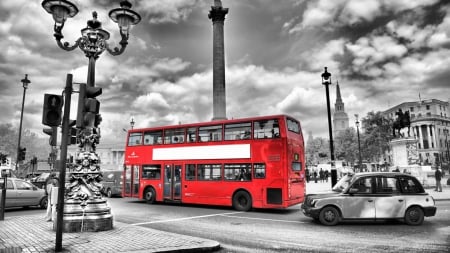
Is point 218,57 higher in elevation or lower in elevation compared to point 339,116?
lower

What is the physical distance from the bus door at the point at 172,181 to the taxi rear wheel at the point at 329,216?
8040mm

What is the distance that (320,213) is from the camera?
1060 cm

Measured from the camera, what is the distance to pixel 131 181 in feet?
61.1

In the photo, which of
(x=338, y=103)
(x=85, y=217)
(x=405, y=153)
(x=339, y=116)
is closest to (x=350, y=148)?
(x=405, y=153)

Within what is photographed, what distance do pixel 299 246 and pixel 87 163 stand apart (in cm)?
644

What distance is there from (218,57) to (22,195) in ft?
72.3

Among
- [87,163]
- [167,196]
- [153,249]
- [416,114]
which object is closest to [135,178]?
[167,196]

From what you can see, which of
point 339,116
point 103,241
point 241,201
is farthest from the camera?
point 339,116

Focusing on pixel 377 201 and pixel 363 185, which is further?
pixel 363 185

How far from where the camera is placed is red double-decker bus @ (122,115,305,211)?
13.8 meters

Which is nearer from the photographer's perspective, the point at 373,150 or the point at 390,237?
the point at 390,237

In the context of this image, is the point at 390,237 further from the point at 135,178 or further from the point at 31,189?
the point at 31,189

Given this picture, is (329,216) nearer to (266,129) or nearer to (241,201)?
(266,129)

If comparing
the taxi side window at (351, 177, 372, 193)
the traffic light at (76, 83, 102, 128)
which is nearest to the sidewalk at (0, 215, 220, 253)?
the traffic light at (76, 83, 102, 128)
